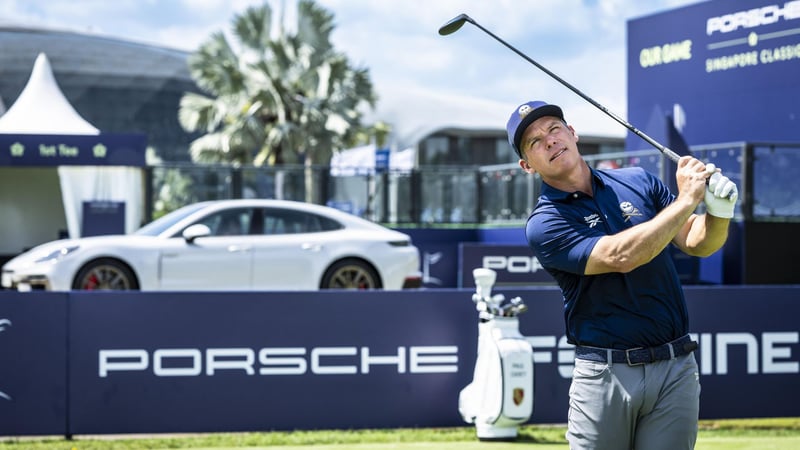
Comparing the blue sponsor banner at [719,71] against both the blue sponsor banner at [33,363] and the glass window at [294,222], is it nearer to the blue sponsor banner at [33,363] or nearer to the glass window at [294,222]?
the glass window at [294,222]

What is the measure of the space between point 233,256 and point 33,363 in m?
5.32

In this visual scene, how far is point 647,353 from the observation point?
3623mm

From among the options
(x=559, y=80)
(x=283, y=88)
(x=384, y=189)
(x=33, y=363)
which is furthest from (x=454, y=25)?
(x=283, y=88)

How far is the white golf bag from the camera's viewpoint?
8.21m

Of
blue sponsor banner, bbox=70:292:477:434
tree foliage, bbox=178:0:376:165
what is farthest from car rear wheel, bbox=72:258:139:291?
tree foliage, bbox=178:0:376:165

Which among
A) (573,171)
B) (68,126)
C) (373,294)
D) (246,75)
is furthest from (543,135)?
(246,75)

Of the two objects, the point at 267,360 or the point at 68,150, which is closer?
the point at 267,360

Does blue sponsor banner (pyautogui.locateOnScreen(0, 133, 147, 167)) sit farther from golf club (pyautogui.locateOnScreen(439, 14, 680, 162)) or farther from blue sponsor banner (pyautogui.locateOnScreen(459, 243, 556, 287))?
golf club (pyautogui.locateOnScreen(439, 14, 680, 162))

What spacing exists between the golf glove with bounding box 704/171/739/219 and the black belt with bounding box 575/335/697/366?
47 cm

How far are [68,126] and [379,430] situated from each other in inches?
482

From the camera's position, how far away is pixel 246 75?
36688 millimetres

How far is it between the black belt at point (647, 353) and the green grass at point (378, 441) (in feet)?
14.2

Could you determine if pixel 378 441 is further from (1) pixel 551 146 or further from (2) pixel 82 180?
(2) pixel 82 180

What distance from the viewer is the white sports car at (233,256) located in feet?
42.6
